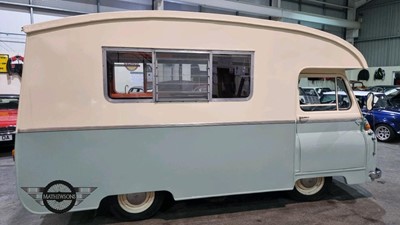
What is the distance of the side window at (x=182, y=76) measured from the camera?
348cm

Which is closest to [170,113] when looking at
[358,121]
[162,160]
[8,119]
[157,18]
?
[162,160]

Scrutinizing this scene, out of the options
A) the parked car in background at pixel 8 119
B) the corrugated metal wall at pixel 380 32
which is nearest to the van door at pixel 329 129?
the parked car in background at pixel 8 119

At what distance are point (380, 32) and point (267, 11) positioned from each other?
30.4 ft

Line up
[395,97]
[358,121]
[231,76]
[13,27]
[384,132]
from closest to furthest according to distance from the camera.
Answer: [231,76] → [358,121] → [384,132] → [395,97] → [13,27]

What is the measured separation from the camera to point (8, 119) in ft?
23.0

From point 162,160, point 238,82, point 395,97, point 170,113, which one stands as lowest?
point 162,160

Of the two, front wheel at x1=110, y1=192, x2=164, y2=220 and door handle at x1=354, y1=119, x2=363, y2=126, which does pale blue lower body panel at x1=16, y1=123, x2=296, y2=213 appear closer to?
front wheel at x1=110, y1=192, x2=164, y2=220

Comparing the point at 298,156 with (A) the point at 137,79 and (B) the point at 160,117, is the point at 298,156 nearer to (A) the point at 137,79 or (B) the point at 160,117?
(B) the point at 160,117

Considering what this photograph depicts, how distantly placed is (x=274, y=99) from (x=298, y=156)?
0.87 meters

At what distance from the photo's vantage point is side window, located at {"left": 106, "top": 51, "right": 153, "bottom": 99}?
3.40 m

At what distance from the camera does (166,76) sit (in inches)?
138

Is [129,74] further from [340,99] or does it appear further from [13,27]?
[13,27]

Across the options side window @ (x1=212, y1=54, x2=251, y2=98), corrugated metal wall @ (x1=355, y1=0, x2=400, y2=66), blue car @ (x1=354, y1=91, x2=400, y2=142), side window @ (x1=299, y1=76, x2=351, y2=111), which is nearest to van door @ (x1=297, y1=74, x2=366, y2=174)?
side window @ (x1=299, y1=76, x2=351, y2=111)

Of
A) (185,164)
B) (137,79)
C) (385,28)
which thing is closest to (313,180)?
(185,164)
